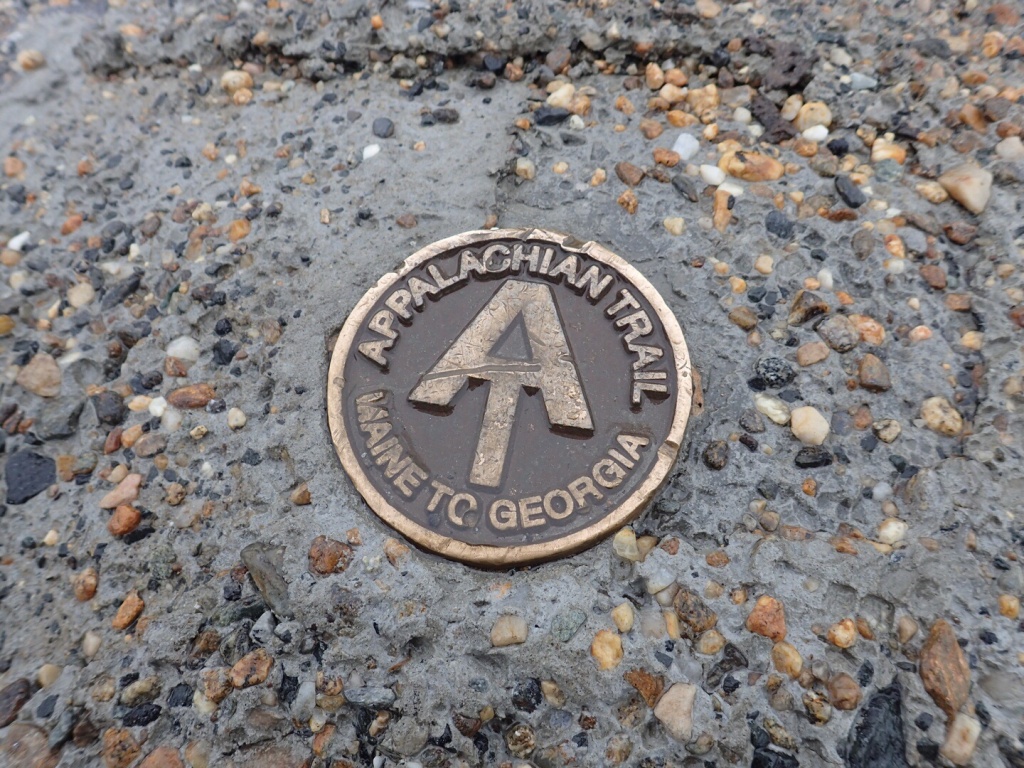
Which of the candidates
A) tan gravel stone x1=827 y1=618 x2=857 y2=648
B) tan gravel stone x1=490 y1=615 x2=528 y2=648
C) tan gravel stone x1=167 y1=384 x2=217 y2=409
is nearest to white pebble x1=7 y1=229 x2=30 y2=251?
tan gravel stone x1=167 y1=384 x2=217 y2=409

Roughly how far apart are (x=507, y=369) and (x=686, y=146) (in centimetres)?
94

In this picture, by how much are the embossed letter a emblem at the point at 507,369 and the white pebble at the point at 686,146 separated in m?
0.64

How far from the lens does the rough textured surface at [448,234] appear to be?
155 cm

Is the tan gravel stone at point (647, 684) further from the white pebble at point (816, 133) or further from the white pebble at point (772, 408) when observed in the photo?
the white pebble at point (816, 133)

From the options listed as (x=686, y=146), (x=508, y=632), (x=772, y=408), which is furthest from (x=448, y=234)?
(x=508, y=632)

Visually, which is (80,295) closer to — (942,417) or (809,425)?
(809,425)

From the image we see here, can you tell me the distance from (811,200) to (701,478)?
0.93 meters

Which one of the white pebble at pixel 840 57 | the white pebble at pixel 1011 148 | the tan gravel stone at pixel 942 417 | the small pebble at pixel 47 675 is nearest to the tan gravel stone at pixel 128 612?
the small pebble at pixel 47 675

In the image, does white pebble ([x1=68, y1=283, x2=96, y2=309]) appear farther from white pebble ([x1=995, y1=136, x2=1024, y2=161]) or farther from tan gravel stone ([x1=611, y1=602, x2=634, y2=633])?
white pebble ([x1=995, y1=136, x2=1024, y2=161])

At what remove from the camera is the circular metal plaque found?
5.55ft

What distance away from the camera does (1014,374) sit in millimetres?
1794

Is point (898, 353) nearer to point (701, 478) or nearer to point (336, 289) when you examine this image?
point (701, 478)

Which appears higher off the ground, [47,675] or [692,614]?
[692,614]

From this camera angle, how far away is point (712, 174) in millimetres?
2131
